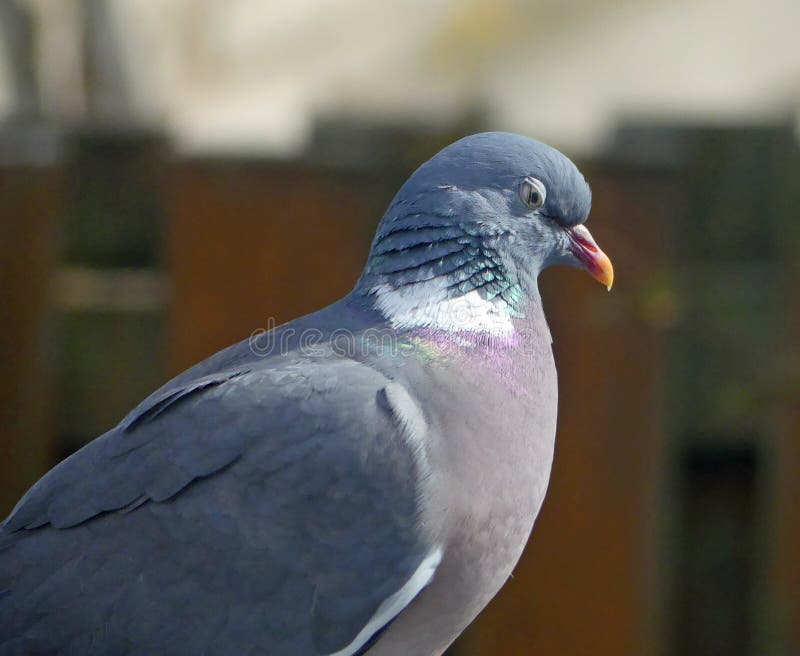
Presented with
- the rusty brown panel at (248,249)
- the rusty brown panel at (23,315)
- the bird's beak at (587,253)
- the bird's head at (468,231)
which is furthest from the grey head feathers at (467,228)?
the rusty brown panel at (23,315)

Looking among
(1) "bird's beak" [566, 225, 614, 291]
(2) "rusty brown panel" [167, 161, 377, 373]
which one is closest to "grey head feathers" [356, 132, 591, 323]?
(1) "bird's beak" [566, 225, 614, 291]

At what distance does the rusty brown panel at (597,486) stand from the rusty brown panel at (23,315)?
140 cm

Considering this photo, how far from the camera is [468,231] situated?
293 cm

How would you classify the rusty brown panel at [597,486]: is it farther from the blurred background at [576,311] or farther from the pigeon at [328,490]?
the pigeon at [328,490]

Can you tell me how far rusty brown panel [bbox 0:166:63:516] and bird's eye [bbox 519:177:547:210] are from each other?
1567mm

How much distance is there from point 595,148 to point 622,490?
3.31 feet

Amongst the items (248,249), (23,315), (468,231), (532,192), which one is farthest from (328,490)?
(23,315)

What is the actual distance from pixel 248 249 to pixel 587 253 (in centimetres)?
108

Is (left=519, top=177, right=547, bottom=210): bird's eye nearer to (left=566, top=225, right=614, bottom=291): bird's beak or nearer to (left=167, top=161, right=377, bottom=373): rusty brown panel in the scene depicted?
(left=566, top=225, right=614, bottom=291): bird's beak

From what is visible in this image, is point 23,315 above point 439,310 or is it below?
below

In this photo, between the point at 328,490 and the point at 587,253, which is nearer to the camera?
the point at 328,490

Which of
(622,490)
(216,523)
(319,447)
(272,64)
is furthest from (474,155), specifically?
(272,64)

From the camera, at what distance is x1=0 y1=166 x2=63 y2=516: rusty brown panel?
388 cm

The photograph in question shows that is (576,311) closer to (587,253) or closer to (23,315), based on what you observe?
(587,253)
